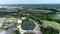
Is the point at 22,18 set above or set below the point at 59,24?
above

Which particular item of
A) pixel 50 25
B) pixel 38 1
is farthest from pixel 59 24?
pixel 38 1

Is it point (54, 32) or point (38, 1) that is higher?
point (38, 1)

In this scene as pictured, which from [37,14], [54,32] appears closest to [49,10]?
[37,14]

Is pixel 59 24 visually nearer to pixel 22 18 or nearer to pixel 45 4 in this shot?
pixel 45 4

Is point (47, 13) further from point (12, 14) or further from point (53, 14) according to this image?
point (12, 14)

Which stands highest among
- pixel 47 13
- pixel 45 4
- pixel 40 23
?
pixel 45 4

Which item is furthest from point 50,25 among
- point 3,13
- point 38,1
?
point 3,13

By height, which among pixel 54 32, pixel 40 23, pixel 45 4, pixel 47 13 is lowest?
pixel 54 32
